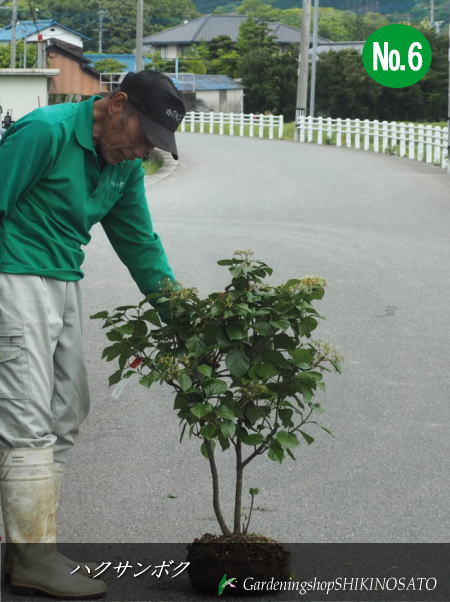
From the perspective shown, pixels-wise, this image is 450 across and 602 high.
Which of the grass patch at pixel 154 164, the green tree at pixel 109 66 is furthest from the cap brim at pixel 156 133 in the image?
the green tree at pixel 109 66

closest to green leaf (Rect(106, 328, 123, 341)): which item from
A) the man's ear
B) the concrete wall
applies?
the man's ear

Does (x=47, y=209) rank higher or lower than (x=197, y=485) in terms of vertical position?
higher

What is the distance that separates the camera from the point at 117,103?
3.94 metres

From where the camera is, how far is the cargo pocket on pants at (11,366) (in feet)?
12.7

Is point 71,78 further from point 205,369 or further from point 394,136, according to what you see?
point 205,369

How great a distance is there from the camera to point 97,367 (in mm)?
8125

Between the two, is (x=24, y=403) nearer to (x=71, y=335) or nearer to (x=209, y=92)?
(x=71, y=335)

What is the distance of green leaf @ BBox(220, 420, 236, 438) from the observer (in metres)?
3.82

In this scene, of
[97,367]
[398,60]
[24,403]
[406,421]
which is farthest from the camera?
[398,60]

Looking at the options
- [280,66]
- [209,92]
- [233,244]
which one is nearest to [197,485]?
[233,244]

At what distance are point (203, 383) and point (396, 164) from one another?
83.1 feet

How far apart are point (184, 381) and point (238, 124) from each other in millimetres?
49479

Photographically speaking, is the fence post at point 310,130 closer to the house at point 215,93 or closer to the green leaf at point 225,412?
the green leaf at point 225,412

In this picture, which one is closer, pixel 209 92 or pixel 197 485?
pixel 197 485
